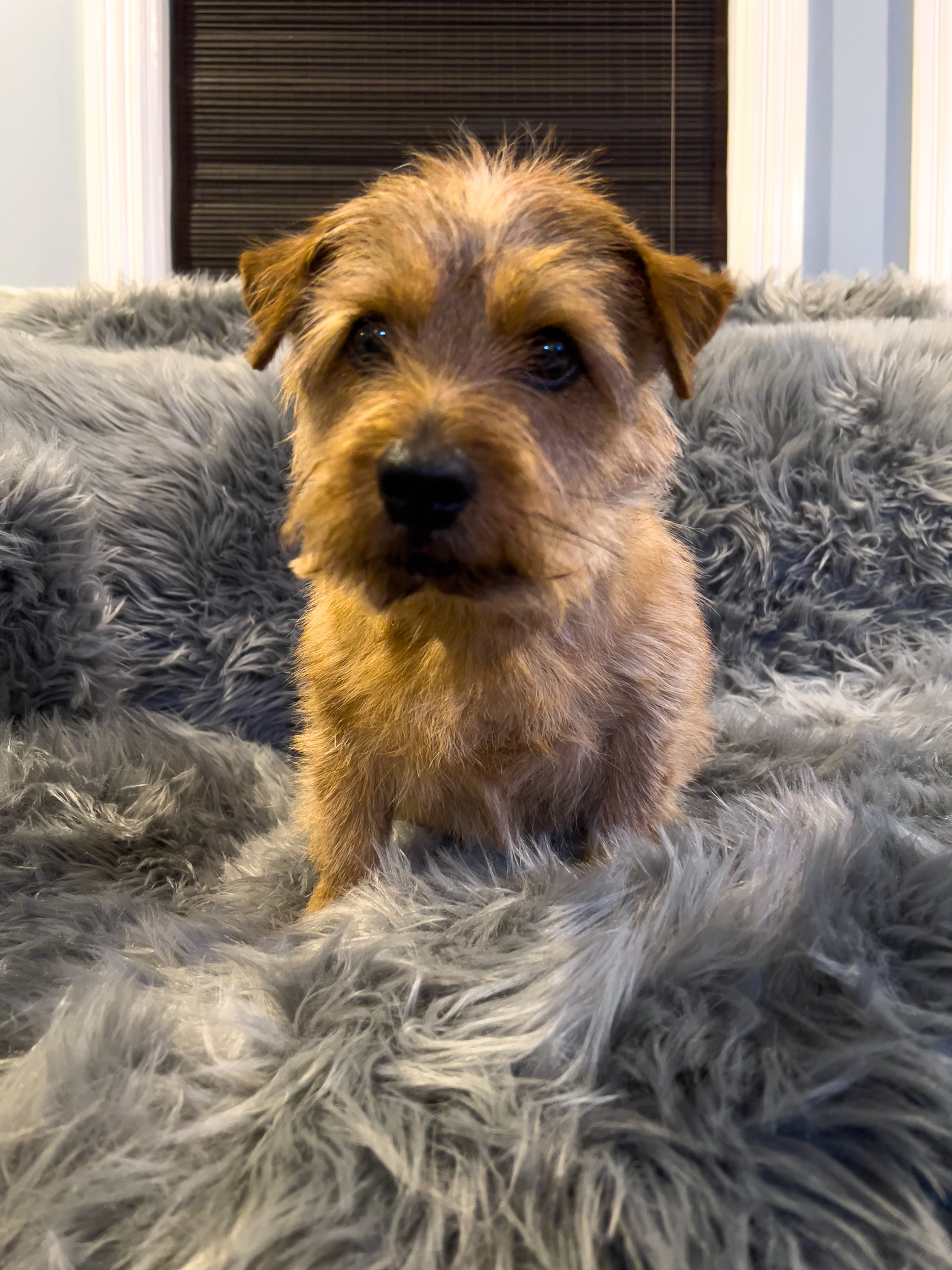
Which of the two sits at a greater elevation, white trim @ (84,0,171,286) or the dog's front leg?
white trim @ (84,0,171,286)

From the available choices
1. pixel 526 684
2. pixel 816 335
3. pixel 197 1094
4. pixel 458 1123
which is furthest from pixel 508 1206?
pixel 816 335

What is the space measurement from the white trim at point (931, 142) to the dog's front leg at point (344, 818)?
210cm

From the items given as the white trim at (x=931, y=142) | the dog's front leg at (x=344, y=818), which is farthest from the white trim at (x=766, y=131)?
the dog's front leg at (x=344, y=818)

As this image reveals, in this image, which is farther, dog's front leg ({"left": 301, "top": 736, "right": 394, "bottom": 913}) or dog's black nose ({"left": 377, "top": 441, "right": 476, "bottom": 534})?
dog's front leg ({"left": 301, "top": 736, "right": 394, "bottom": 913})

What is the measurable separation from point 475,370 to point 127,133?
2.03 meters

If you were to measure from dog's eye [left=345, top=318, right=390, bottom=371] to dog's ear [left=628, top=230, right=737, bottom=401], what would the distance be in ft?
0.89

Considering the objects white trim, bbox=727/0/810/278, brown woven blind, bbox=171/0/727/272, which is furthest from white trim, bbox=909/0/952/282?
brown woven blind, bbox=171/0/727/272

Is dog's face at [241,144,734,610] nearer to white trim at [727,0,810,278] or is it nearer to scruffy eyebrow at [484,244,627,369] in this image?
scruffy eyebrow at [484,244,627,369]

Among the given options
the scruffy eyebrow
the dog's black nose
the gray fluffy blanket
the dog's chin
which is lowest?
the gray fluffy blanket

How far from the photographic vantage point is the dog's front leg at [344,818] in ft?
3.25

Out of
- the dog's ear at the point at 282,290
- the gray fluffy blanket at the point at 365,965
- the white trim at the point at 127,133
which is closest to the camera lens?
the gray fluffy blanket at the point at 365,965

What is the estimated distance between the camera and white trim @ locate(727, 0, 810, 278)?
228cm

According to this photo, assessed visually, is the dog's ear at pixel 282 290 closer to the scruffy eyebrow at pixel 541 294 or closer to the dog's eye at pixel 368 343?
the dog's eye at pixel 368 343

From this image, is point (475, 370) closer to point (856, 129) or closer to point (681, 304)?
point (681, 304)
